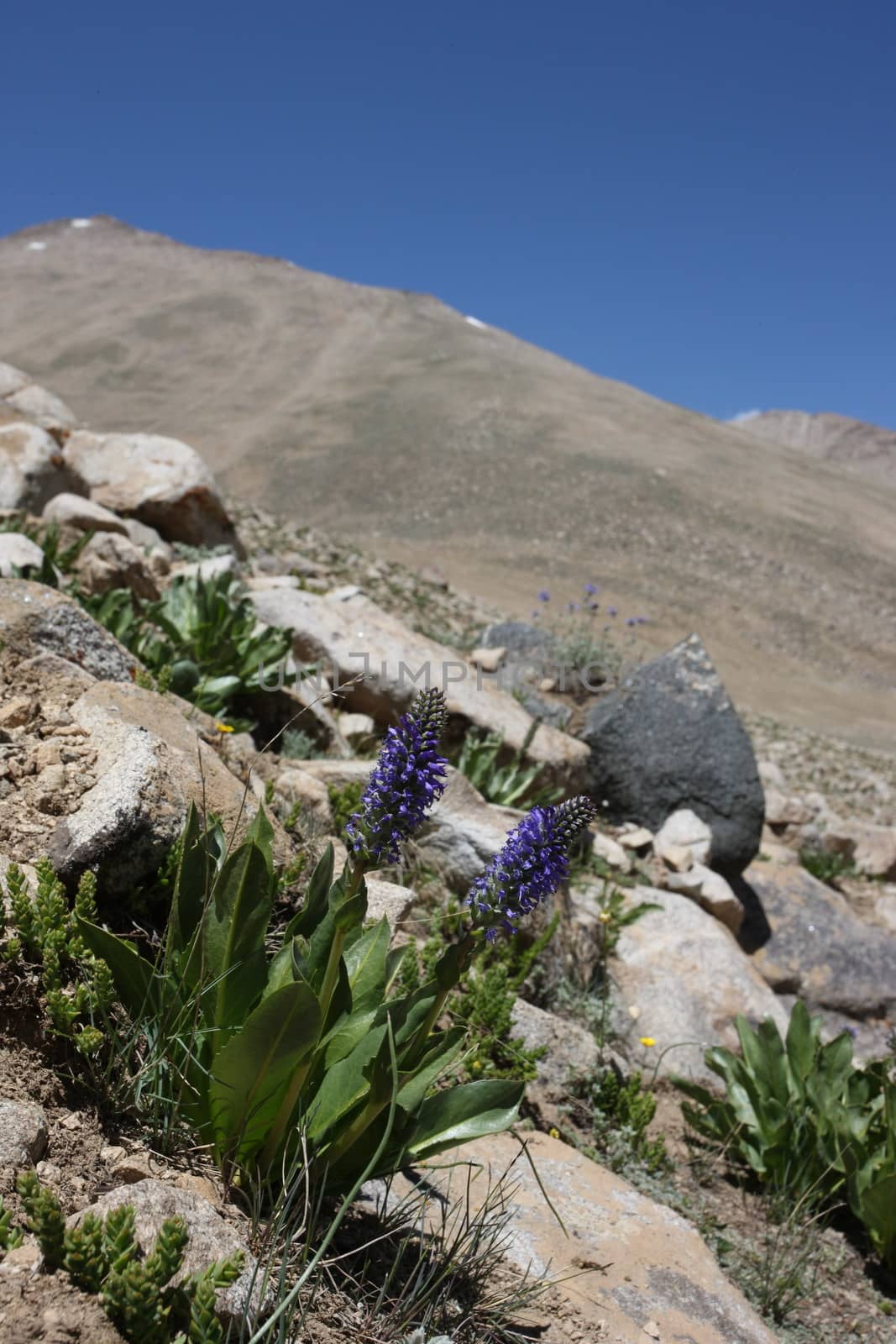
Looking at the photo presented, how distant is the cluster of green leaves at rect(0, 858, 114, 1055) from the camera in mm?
2393

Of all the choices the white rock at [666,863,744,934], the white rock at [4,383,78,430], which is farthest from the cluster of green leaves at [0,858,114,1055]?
the white rock at [4,383,78,430]

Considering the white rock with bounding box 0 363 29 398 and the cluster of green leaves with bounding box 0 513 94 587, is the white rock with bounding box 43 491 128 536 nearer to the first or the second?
the cluster of green leaves with bounding box 0 513 94 587

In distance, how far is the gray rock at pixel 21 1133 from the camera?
79.8 inches

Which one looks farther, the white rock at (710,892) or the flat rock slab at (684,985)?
the white rock at (710,892)

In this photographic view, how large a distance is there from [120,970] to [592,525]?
30522 millimetres

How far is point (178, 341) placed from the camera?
5359 centimetres

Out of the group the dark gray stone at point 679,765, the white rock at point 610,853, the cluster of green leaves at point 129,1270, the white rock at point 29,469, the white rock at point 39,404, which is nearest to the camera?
the cluster of green leaves at point 129,1270

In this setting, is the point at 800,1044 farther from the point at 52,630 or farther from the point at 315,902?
the point at 52,630

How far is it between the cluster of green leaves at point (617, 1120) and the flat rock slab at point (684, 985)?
0.80 m

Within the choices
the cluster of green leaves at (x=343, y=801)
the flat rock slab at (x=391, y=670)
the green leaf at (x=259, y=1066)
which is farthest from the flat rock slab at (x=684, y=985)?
the green leaf at (x=259, y=1066)

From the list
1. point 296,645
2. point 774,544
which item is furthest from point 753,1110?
point 774,544

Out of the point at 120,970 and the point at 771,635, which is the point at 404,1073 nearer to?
the point at 120,970

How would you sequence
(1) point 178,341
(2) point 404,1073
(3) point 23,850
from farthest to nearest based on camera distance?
(1) point 178,341 < (3) point 23,850 < (2) point 404,1073

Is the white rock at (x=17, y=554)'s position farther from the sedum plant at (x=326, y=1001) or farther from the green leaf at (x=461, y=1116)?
the green leaf at (x=461, y=1116)
